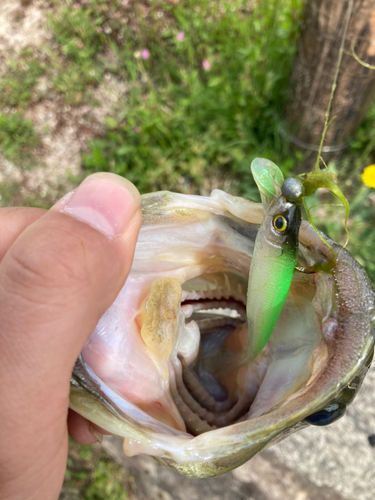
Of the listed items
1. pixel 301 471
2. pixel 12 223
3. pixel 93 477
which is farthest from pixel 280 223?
pixel 93 477

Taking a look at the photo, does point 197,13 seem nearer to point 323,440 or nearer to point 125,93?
point 125,93

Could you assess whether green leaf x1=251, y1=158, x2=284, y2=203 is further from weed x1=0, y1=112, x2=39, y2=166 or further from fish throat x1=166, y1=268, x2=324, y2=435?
weed x1=0, y1=112, x2=39, y2=166

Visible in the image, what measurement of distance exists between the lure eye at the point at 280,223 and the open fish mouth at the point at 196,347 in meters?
0.10

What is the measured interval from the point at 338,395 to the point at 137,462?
194 cm

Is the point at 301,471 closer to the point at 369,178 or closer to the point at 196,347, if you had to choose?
the point at 196,347

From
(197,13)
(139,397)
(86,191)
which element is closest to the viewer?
(86,191)

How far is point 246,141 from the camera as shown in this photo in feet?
9.10

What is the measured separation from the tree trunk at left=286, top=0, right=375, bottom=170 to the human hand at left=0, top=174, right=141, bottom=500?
1.48 metres

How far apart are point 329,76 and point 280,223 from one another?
1.57 meters

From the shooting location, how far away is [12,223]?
156cm

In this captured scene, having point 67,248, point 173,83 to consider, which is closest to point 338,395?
point 67,248

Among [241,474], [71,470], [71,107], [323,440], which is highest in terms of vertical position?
[71,107]

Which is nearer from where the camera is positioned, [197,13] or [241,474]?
[241,474]

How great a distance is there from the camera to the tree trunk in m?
1.85
